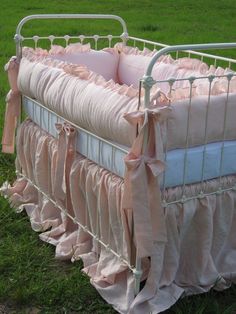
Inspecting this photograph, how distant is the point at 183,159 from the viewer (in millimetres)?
2457

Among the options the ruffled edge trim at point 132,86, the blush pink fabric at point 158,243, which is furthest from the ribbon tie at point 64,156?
the ruffled edge trim at point 132,86

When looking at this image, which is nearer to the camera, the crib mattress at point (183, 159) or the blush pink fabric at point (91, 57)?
the crib mattress at point (183, 159)

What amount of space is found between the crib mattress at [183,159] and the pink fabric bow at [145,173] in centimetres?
13

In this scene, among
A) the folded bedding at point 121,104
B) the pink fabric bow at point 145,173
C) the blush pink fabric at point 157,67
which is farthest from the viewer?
the blush pink fabric at point 157,67

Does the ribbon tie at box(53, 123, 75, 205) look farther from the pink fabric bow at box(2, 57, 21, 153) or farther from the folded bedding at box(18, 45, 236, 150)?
the pink fabric bow at box(2, 57, 21, 153)

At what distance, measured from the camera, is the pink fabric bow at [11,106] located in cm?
346

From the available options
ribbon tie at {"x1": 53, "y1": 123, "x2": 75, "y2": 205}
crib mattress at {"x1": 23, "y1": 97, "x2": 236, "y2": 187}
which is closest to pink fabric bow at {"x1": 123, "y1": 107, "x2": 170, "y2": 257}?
crib mattress at {"x1": 23, "y1": 97, "x2": 236, "y2": 187}

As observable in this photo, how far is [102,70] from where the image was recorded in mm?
3789

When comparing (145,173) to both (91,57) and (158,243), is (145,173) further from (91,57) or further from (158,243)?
(91,57)

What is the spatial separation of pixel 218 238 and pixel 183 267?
0.65ft

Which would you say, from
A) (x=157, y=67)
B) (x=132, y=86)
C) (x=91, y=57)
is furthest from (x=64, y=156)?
(x=91, y=57)

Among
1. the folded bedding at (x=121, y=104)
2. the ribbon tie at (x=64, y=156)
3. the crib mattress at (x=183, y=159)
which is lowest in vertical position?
the ribbon tie at (x=64, y=156)

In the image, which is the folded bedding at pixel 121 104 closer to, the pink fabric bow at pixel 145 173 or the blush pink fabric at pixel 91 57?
the pink fabric bow at pixel 145 173

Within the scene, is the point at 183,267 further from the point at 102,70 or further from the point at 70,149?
the point at 102,70
